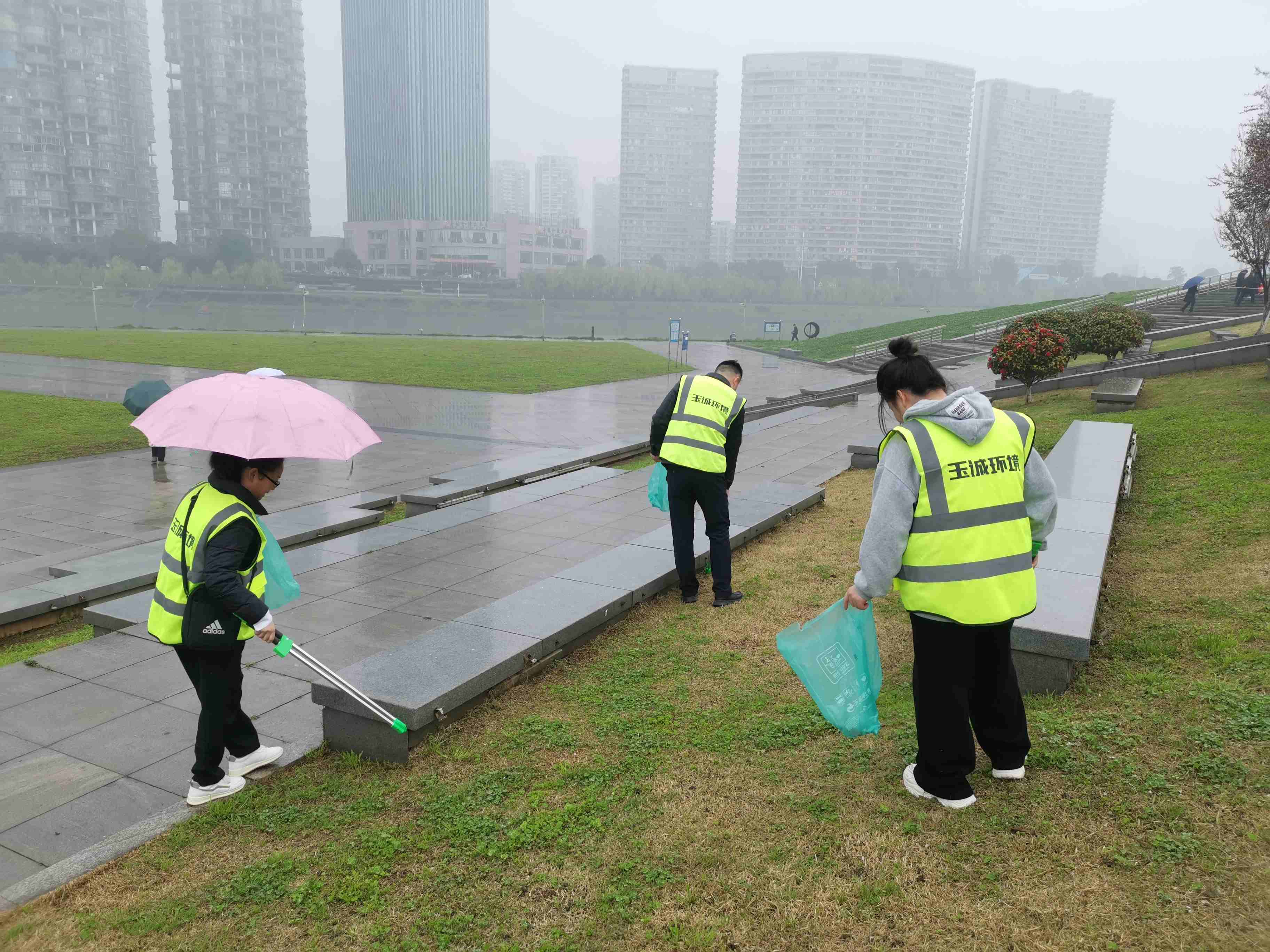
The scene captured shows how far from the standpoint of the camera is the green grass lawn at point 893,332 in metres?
37.5

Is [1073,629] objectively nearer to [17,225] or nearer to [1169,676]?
[1169,676]

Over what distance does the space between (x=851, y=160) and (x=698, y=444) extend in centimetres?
14504

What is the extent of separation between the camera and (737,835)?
3.22 m

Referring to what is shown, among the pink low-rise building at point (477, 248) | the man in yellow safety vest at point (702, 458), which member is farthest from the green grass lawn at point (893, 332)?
the pink low-rise building at point (477, 248)

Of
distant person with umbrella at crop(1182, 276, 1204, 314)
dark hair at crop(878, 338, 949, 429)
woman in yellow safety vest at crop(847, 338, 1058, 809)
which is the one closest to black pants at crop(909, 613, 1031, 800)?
woman in yellow safety vest at crop(847, 338, 1058, 809)

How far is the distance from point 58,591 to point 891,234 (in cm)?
14400

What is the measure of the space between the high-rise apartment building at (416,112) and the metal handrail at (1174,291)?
119237 mm

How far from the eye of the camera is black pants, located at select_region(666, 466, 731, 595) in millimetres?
5883

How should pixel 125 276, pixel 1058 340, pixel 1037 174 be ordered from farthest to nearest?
pixel 1037 174
pixel 125 276
pixel 1058 340

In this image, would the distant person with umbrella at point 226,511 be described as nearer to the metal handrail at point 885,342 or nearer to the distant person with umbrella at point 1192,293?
the metal handrail at point 885,342

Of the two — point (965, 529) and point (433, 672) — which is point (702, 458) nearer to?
point (433, 672)

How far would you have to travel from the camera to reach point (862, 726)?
3355mm

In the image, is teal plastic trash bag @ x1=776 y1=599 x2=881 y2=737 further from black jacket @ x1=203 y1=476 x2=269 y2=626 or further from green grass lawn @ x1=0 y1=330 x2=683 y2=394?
green grass lawn @ x1=0 y1=330 x2=683 y2=394

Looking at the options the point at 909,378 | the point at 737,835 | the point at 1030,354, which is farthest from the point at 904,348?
the point at 1030,354
